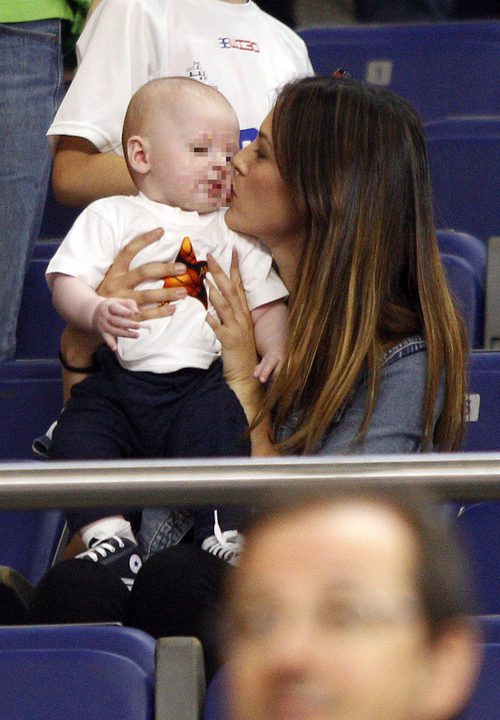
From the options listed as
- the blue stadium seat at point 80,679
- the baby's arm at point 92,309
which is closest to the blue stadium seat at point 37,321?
the baby's arm at point 92,309

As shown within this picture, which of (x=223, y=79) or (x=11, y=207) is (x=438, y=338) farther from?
(x=11, y=207)

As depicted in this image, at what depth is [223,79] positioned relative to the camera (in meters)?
1.99

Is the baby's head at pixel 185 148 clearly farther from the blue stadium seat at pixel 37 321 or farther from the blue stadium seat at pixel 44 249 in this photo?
the blue stadium seat at pixel 44 249

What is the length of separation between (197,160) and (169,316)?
21 centimetres

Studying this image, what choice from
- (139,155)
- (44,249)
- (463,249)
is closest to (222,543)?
(139,155)

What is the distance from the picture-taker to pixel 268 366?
1.57 m

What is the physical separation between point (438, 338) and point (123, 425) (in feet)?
1.22

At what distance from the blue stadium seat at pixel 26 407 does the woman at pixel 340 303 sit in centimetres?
34

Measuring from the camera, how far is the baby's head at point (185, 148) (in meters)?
1.65

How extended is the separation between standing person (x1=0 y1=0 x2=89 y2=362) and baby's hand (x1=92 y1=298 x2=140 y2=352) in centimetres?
58

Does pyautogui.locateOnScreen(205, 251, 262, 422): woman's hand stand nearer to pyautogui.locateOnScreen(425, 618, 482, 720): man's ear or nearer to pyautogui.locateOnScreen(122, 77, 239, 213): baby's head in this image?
pyautogui.locateOnScreen(122, 77, 239, 213): baby's head

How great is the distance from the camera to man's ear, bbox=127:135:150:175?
1674 millimetres

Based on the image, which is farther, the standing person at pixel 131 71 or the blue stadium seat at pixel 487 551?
the standing person at pixel 131 71

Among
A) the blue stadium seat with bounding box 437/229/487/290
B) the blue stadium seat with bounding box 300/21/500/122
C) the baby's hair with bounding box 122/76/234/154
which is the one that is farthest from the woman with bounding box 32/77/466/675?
the blue stadium seat with bounding box 300/21/500/122
